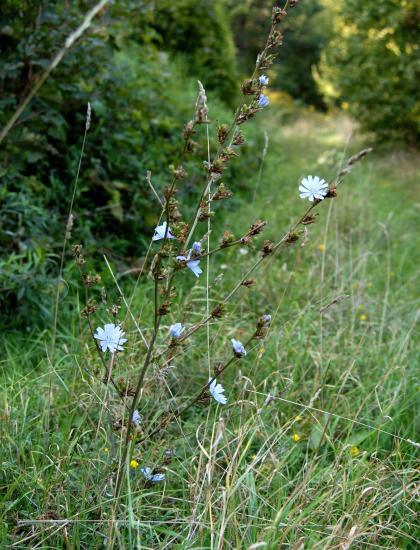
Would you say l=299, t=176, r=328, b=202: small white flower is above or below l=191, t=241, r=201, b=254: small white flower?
above

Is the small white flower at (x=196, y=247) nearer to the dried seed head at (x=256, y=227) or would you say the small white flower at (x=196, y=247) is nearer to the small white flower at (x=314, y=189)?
the dried seed head at (x=256, y=227)

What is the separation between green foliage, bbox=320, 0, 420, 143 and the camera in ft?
27.3

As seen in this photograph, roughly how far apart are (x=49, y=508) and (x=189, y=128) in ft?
3.41

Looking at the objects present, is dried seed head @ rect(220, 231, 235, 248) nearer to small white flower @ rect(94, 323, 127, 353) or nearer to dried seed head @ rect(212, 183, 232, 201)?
dried seed head @ rect(212, 183, 232, 201)

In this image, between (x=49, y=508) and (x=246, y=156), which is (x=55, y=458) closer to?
(x=49, y=508)

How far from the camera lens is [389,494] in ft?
6.26

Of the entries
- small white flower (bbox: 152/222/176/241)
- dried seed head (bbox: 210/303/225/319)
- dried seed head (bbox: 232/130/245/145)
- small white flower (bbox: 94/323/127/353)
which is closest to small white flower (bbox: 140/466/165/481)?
small white flower (bbox: 94/323/127/353)

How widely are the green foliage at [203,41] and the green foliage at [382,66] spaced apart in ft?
6.75

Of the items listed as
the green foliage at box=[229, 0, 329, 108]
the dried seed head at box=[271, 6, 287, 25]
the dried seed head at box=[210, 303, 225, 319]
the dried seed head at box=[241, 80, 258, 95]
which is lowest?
the dried seed head at box=[210, 303, 225, 319]

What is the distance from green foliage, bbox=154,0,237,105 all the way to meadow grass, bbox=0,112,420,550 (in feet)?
13.7

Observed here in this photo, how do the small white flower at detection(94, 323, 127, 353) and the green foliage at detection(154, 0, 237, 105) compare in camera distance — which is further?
the green foliage at detection(154, 0, 237, 105)

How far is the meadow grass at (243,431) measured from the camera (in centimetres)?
166

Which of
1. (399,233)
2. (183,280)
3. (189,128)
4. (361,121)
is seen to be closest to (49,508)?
(189,128)

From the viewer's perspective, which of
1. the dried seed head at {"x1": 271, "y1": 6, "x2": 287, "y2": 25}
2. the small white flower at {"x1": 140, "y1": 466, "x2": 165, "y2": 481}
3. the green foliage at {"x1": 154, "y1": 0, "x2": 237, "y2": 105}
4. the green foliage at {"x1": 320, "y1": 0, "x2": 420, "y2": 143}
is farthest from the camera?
the green foliage at {"x1": 320, "y1": 0, "x2": 420, "y2": 143}
